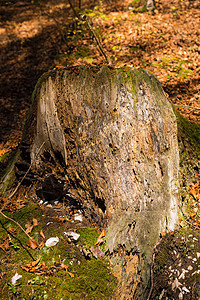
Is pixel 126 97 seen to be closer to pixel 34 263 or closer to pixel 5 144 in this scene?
pixel 34 263

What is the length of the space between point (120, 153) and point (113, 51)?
5640 millimetres

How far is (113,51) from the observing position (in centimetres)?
732

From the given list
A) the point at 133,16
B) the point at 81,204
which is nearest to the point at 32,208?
the point at 81,204

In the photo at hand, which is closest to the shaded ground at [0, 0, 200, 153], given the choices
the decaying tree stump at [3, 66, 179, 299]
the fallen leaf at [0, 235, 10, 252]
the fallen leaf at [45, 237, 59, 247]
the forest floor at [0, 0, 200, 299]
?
the forest floor at [0, 0, 200, 299]

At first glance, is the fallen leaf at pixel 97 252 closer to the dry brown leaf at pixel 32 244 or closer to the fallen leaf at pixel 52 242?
the fallen leaf at pixel 52 242

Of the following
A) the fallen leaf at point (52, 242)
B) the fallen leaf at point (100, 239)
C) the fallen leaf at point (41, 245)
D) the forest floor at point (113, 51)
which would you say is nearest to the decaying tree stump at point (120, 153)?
the fallen leaf at point (100, 239)

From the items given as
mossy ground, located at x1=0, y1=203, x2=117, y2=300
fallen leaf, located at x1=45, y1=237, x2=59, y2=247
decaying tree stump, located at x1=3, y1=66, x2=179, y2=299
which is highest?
decaying tree stump, located at x1=3, y1=66, x2=179, y2=299

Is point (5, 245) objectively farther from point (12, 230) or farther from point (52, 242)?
point (52, 242)

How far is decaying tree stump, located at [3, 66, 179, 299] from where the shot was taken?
8.29 feet

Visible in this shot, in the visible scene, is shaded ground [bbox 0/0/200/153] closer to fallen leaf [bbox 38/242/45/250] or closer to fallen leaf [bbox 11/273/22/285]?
fallen leaf [bbox 38/242/45/250]

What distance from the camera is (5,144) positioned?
5672mm

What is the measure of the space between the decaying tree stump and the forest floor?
0.37 metres

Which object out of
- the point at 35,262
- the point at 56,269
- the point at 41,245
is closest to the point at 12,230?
the point at 41,245

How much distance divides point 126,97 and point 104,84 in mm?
359
